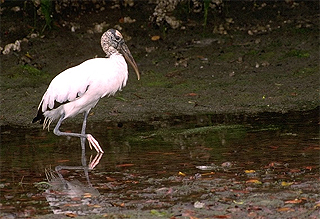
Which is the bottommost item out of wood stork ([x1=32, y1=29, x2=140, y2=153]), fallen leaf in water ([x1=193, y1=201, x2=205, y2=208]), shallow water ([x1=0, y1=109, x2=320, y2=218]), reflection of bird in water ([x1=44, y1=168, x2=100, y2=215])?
reflection of bird in water ([x1=44, y1=168, x2=100, y2=215])

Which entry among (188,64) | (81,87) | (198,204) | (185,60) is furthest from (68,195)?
(185,60)

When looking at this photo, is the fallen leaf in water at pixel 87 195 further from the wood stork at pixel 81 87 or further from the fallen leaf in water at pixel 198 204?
the wood stork at pixel 81 87

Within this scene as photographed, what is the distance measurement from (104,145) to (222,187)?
7.05ft

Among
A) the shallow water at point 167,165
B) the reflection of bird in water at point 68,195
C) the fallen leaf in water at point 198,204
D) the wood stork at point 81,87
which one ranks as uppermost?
the wood stork at point 81,87

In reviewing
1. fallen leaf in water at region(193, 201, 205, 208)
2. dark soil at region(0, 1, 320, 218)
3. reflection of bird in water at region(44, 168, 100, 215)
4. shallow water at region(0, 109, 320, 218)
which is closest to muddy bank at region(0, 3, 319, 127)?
dark soil at region(0, 1, 320, 218)

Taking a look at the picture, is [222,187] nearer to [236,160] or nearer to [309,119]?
[236,160]

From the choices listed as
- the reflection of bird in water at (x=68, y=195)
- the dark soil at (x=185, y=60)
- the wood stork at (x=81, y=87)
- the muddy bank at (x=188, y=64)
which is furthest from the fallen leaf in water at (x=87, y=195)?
the muddy bank at (x=188, y=64)

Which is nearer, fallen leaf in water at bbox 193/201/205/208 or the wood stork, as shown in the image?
fallen leaf in water at bbox 193/201/205/208

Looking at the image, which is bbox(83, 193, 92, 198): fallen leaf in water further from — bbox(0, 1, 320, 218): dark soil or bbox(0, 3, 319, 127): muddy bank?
bbox(0, 3, 319, 127): muddy bank

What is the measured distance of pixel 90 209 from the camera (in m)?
5.41

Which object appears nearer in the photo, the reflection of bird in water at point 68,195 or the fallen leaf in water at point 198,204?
the fallen leaf in water at point 198,204

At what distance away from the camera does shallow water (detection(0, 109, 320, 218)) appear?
219 inches

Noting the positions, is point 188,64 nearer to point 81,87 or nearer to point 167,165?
point 81,87

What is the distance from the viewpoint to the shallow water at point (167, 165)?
5.55m
